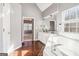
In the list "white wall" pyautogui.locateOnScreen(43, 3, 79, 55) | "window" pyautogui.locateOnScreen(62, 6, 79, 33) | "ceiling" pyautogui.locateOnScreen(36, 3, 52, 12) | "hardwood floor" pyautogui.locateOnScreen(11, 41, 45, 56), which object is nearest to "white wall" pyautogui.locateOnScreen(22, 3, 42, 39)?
"ceiling" pyautogui.locateOnScreen(36, 3, 52, 12)

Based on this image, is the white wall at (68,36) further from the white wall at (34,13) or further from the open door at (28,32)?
the open door at (28,32)

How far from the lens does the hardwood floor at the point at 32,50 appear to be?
7.24 ft

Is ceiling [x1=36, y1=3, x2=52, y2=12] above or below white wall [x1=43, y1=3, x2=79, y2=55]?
above

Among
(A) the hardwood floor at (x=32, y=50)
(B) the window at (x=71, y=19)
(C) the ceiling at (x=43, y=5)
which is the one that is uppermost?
(C) the ceiling at (x=43, y=5)

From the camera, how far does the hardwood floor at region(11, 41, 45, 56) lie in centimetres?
221

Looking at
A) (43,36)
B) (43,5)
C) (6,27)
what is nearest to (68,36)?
(43,36)

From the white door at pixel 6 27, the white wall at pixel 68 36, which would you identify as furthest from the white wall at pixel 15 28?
the white wall at pixel 68 36

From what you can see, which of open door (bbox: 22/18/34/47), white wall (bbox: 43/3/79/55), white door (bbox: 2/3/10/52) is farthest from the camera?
open door (bbox: 22/18/34/47)

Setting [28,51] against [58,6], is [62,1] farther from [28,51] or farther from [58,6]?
[28,51]

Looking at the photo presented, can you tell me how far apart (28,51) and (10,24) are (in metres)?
0.74

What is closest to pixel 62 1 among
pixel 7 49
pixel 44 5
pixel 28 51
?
pixel 44 5

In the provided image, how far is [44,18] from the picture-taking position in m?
2.31

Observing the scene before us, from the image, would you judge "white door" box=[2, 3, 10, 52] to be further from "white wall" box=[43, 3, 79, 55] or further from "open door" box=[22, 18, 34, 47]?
"white wall" box=[43, 3, 79, 55]

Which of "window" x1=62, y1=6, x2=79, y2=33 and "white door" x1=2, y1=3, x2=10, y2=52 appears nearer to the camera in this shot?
"window" x1=62, y1=6, x2=79, y2=33
